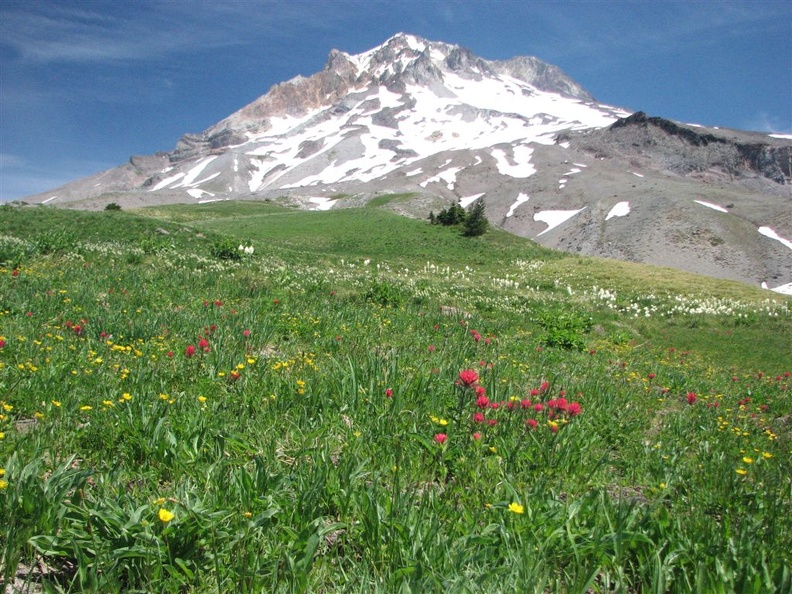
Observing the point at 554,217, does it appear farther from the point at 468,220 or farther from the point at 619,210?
the point at 468,220

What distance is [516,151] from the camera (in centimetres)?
18400

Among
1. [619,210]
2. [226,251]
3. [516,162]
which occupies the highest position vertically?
[516,162]

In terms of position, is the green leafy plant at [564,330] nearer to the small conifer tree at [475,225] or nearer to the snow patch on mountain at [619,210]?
the small conifer tree at [475,225]

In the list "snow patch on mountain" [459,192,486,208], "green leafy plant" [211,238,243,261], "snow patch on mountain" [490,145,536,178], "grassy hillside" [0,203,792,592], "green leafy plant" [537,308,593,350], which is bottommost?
"green leafy plant" [537,308,593,350]

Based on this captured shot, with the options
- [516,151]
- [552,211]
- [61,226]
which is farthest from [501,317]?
[516,151]

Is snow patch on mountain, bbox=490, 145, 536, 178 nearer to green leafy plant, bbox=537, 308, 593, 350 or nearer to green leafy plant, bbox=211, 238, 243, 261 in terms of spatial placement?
green leafy plant, bbox=211, 238, 243, 261

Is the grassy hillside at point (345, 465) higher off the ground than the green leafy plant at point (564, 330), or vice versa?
the grassy hillside at point (345, 465)

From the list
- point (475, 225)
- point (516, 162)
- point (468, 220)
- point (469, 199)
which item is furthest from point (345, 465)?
point (516, 162)

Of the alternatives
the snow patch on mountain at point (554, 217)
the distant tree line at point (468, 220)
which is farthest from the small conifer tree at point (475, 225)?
the snow patch on mountain at point (554, 217)

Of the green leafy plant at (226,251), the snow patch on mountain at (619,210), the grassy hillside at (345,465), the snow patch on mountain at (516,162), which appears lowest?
the grassy hillside at (345,465)

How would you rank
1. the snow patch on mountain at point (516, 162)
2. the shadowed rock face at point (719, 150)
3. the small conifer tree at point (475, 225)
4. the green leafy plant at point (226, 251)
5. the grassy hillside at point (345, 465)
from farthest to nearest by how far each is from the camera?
the shadowed rock face at point (719, 150) < the snow patch on mountain at point (516, 162) < the small conifer tree at point (475, 225) < the green leafy plant at point (226, 251) < the grassy hillside at point (345, 465)

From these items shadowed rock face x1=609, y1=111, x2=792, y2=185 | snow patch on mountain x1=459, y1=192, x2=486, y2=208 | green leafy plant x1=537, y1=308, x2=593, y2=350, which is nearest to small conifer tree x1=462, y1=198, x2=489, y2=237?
green leafy plant x1=537, y1=308, x2=593, y2=350

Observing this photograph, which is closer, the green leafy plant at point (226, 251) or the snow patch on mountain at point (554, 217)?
the green leafy plant at point (226, 251)

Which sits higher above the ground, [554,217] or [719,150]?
[719,150]
